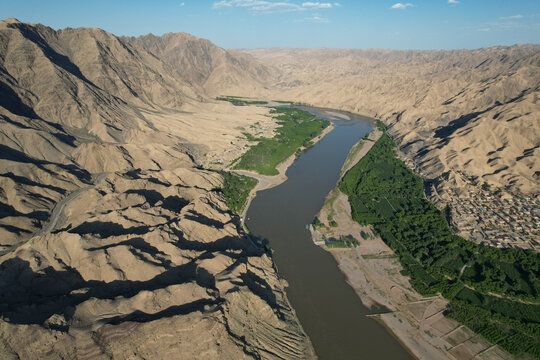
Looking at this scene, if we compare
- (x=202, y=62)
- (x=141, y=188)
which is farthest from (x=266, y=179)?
(x=202, y=62)

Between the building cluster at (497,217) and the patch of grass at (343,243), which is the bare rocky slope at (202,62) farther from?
the patch of grass at (343,243)

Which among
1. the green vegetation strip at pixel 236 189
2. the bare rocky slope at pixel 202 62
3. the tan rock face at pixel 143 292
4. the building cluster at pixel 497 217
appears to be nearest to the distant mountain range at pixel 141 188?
the tan rock face at pixel 143 292

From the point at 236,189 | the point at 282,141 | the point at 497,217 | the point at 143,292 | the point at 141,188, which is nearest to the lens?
the point at 143,292

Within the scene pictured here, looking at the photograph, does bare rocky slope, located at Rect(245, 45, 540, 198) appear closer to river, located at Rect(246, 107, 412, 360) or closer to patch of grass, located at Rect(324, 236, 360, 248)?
river, located at Rect(246, 107, 412, 360)

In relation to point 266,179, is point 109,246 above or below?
above

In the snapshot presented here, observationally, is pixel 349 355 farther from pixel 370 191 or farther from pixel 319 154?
pixel 319 154

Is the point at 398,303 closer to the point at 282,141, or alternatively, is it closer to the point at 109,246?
the point at 109,246

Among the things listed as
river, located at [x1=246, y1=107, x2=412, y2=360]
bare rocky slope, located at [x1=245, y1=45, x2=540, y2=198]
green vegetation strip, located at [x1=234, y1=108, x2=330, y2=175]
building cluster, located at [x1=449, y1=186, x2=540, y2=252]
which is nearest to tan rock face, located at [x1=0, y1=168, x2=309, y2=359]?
river, located at [x1=246, y1=107, x2=412, y2=360]
